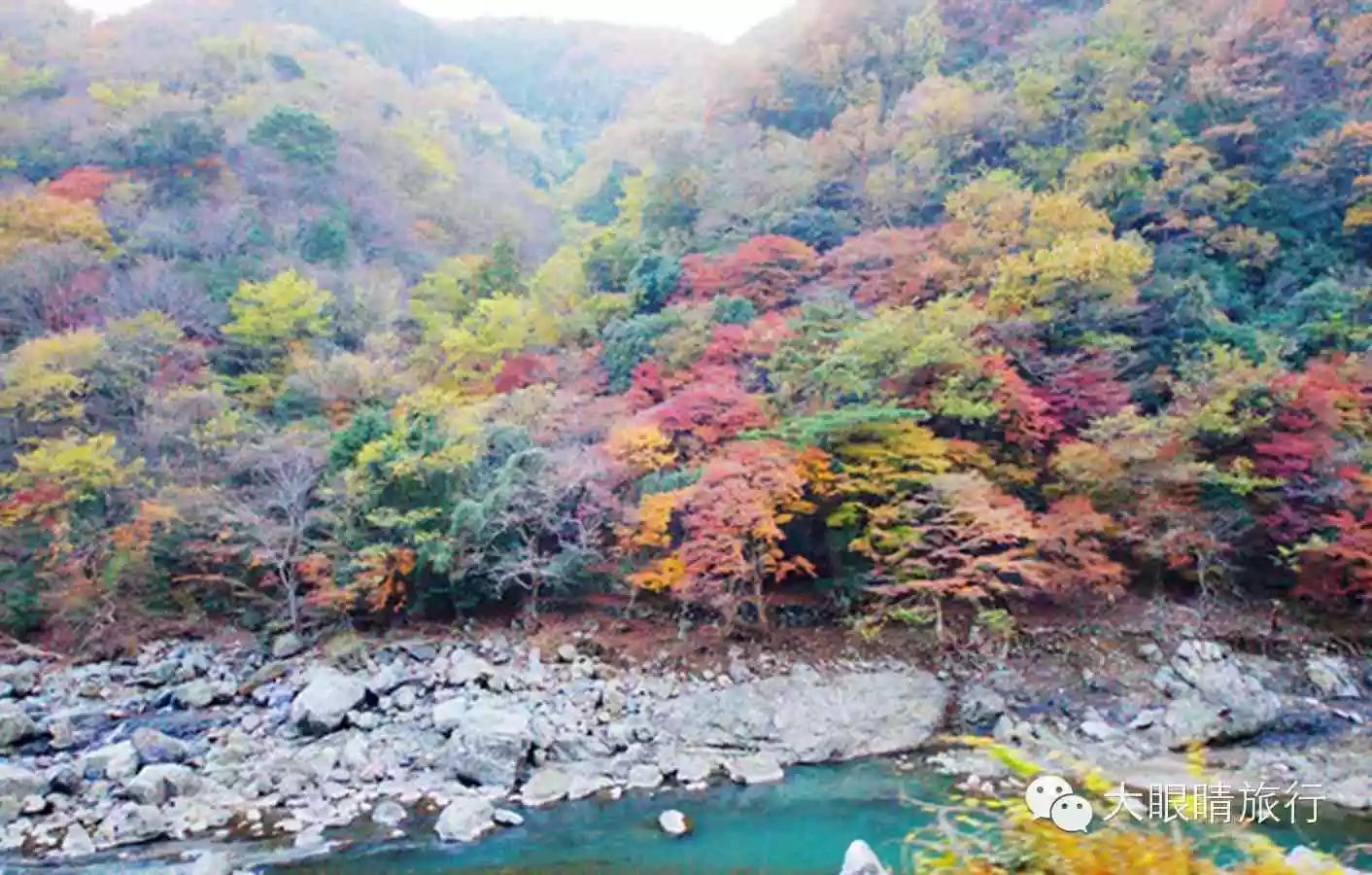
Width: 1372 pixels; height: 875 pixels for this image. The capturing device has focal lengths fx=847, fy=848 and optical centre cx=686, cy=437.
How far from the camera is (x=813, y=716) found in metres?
12.5

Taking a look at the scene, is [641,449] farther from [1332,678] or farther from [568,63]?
[568,63]

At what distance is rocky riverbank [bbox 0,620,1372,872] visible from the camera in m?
9.80

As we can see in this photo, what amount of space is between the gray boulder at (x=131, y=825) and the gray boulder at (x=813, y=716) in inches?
244

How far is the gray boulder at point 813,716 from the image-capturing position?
1208 cm

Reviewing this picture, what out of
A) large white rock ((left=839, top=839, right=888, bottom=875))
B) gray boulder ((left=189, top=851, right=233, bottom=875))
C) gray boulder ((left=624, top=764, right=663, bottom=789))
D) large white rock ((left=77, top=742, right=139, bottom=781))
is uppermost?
large white rock ((left=839, top=839, right=888, bottom=875))

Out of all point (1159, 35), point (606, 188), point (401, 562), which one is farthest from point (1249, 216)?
point (606, 188)

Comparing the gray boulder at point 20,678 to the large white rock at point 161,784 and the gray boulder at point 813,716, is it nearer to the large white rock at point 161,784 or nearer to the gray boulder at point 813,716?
the large white rock at point 161,784

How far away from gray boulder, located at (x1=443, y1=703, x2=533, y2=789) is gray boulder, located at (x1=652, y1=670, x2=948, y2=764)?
7.17 ft

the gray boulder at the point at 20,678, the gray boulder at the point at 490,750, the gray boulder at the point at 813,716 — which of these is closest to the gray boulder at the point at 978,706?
the gray boulder at the point at 813,716

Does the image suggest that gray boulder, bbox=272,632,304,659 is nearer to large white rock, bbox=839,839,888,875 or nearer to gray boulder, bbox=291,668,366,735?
gray boulder, bbox=291,668,366,735

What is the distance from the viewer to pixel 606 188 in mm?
34438

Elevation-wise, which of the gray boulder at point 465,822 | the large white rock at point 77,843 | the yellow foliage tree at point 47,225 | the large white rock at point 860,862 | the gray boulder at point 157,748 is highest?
the yellow foliage tree at point 47,225

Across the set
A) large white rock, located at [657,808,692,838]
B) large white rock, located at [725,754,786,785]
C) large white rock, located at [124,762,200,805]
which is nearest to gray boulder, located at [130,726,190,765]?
large white rock, located at [124,762,200,805]

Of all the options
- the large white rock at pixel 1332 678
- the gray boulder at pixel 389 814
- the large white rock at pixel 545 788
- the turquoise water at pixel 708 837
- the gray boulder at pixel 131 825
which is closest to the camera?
the turquoise water at pixel 708 837
